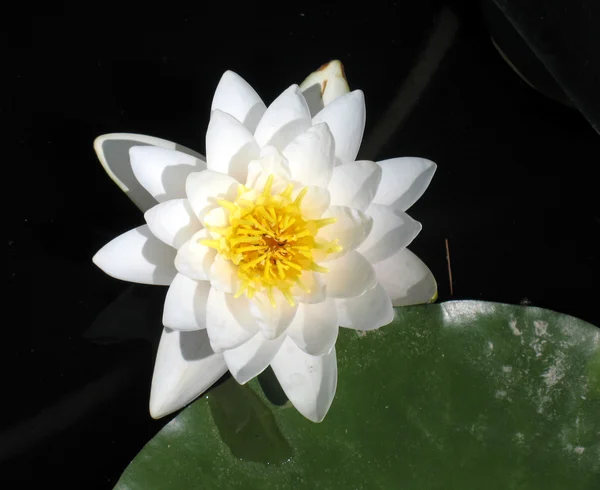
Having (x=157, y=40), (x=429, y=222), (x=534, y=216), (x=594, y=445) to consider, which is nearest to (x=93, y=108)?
(x=157, y=40)

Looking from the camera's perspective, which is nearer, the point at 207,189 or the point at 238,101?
the point at 207,189

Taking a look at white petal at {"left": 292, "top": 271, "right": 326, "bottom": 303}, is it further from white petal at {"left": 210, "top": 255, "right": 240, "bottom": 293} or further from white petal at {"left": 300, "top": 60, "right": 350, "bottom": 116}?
white petal at {"left": 300, "top": 60, "right": 350, "bottom": 116}

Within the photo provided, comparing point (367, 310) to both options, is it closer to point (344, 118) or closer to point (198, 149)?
point (344, 118)

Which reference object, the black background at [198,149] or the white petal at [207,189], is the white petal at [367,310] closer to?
the white petal at [207,189]

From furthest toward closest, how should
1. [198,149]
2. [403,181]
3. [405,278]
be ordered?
[198,149], [405,278], [403,181]

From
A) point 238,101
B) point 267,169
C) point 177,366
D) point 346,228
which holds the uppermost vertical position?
point 238,101

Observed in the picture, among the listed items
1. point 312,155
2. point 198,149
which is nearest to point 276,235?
point 312,155

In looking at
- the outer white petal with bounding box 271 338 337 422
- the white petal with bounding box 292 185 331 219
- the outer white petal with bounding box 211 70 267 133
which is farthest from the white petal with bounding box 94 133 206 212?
the outer white petal with bounding box 271 338 337 422

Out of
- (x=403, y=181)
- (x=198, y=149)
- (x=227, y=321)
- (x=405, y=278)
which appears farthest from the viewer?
(x=198, y=149)
